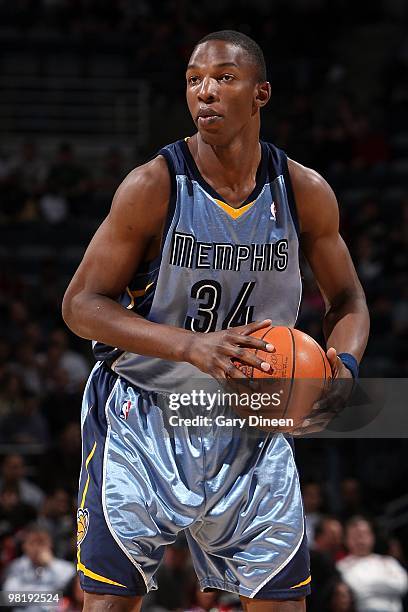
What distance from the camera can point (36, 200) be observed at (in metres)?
10.9

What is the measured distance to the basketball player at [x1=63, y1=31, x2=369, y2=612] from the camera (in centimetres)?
305

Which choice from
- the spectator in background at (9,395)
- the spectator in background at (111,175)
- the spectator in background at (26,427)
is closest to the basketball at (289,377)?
the spectator in background at (26,427)

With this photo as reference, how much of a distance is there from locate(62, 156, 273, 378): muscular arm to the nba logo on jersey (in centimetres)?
25

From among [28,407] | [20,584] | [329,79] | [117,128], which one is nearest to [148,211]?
[20,584]

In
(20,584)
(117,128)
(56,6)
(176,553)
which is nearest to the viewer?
(20,584)

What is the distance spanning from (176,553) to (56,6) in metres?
8.52

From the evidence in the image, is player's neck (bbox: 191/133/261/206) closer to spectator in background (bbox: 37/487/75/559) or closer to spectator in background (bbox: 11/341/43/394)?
spectator in background (bbox: 37/487/75/559)

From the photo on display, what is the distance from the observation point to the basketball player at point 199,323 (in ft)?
10.0

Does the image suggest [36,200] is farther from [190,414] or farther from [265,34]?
[190,414]

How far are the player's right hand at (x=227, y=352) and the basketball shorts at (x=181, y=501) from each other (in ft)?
1.54

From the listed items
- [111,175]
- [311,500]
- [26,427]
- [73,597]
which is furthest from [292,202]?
[111,175]

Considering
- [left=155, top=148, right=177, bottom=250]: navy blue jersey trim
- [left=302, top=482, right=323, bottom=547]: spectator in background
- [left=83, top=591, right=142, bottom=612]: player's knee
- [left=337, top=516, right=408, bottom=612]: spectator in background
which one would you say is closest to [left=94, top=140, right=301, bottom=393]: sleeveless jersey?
[left=155, top=148, right=177, bottom=250]: navy blue jersey trim

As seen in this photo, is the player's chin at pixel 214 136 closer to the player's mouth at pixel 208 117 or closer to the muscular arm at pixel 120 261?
the player's mouth at pixel 208 117

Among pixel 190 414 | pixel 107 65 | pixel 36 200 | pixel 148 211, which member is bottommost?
pixel 190 414
